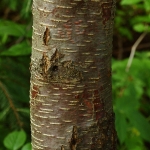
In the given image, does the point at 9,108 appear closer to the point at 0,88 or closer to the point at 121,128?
the point at 0,88

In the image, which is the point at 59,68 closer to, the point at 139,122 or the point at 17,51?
the point at 17,51

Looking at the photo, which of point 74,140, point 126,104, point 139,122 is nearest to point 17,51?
point 126,104

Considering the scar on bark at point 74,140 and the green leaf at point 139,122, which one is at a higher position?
the scar on bark at point 74,140

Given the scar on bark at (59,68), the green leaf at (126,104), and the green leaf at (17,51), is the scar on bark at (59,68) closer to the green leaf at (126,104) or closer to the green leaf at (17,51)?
the green leaf at (17,51)

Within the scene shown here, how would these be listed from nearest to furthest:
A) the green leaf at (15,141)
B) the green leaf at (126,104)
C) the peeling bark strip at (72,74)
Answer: the peeling bark strip at (72,74)
the green leaf at (15,141)
the green leaf at (126,104)

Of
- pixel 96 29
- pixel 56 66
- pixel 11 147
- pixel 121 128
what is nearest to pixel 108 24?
pixel 96 29

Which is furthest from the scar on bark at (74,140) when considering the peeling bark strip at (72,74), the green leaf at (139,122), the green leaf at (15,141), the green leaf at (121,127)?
the green leaf at (139,122)
